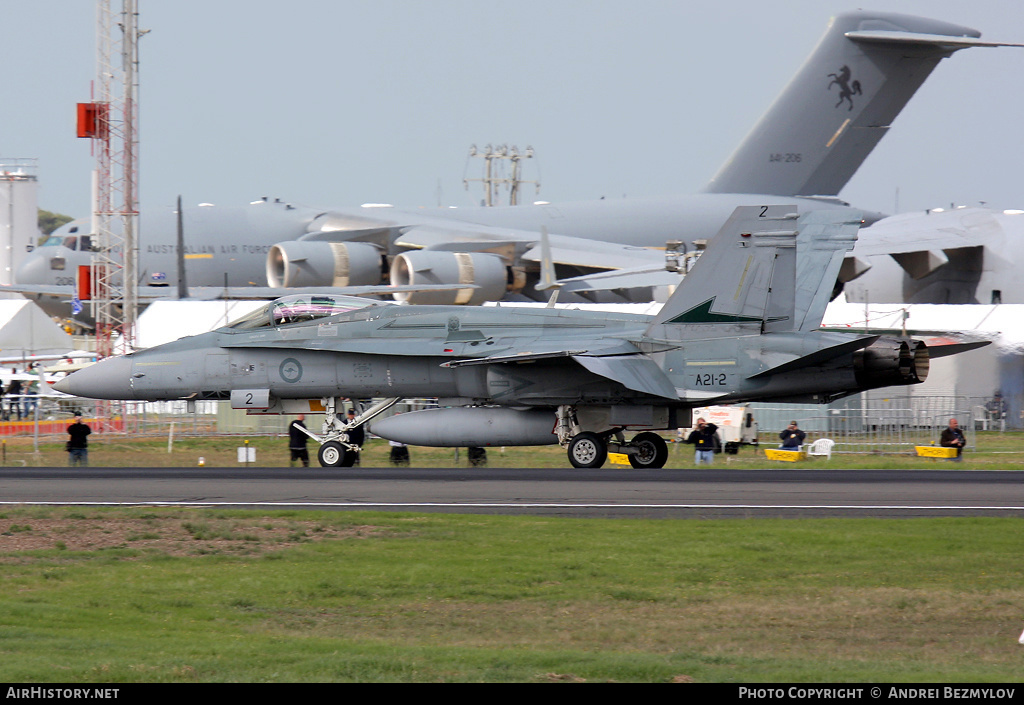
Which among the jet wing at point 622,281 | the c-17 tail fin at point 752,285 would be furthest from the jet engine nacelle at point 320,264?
the c-17 tail fin at point 752,285

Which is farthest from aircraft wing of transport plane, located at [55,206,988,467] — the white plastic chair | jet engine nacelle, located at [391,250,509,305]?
jet engine nacelle, located at [391,250,509,305]

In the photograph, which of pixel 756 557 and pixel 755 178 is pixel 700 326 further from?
pixel 755 178

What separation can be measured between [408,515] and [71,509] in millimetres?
3503

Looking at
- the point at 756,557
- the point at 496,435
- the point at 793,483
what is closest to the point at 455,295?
the point at 496,435

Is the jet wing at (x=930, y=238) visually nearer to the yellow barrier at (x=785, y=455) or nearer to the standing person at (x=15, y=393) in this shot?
the yellow barrier at (x=785, y=455)

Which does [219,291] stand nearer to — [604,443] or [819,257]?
[604,443]

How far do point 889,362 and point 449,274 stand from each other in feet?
65.7

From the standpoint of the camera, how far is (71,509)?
12109mm

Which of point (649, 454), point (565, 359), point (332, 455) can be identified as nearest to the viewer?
point (565, 359)

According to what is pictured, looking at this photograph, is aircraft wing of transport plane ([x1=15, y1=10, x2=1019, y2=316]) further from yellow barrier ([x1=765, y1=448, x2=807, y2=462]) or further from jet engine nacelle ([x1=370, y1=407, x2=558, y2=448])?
jet engine nacelle ([x1=370, y1=407, x2=558, y2=448])

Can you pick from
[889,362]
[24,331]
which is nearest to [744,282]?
[889,362]

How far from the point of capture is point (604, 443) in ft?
57.2

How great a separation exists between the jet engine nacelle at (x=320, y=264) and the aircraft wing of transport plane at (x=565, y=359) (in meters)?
17.2

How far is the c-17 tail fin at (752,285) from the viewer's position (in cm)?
1678
